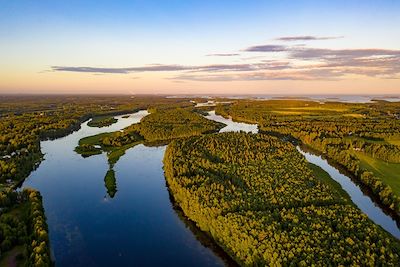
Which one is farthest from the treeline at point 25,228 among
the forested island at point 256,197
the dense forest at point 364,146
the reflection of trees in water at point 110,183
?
the dense forest at point 364,146

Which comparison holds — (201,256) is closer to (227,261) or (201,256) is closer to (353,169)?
(227,261)

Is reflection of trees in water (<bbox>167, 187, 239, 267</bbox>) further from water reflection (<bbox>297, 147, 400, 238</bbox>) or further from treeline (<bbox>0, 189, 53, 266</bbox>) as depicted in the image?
water reflection (<bbox>297, 147, 400, 238</bbox>)

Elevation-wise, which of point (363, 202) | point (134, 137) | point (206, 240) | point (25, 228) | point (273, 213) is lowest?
point (206, 240)

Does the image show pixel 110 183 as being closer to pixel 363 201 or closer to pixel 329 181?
pixel 329 181

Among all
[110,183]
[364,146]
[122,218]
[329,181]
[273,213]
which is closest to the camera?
[273,213]

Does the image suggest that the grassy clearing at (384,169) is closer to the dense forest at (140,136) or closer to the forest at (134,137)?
the forest at (134,137)

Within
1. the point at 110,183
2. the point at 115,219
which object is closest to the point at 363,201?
the point at 115,219

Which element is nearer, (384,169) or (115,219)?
(115,219)
